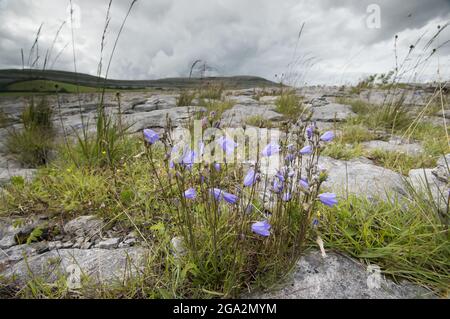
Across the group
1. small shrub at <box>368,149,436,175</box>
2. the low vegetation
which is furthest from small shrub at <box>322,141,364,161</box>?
the low vegetation

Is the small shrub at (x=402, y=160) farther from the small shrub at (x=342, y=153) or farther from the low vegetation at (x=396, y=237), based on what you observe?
the low vegetation at (x=396, y=237)

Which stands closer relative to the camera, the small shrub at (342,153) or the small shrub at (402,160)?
the small shrub at (402,160)

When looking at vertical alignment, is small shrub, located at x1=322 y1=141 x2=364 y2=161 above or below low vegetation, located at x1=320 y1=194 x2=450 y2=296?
above

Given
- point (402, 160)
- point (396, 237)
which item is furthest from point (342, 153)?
point (396, 237)

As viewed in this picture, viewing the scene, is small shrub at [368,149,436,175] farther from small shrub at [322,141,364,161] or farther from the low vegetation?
the low vegetation

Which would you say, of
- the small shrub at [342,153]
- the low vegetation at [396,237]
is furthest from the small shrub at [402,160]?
the low vegetation at [396,237]

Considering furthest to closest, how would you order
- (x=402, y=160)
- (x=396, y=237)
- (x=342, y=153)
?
(x=342, y=153), (x=402, y=160), (x=396, y=237)

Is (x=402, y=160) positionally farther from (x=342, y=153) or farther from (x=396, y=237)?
(x=396, y=237)

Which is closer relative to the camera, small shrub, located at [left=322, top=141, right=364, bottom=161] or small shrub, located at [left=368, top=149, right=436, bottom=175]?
small shrub, located at [left=368, top=149, right=436, bottom=175]
